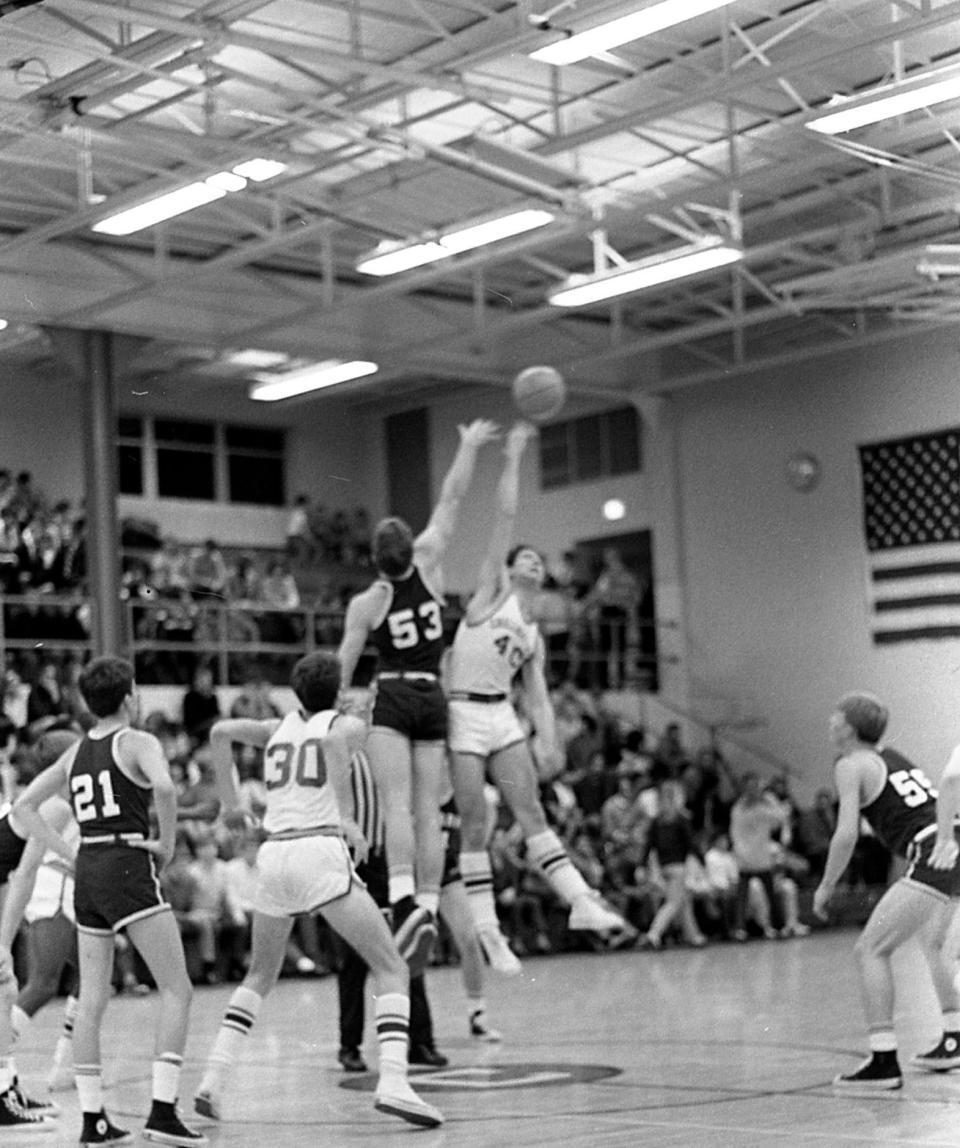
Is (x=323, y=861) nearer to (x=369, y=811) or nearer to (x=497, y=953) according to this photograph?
(x=369, y=811)

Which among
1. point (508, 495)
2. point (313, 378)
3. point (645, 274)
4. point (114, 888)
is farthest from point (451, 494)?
point (313, 378)

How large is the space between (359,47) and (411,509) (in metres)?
8.29

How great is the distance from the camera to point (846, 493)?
2081cm

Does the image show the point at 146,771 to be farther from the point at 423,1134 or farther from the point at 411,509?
the point at 411,509

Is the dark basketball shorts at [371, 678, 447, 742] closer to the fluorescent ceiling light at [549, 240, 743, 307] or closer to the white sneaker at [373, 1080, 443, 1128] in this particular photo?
the white sneaker at [373, 1080, 443, 1128]

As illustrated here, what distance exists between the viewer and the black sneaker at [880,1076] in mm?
8977

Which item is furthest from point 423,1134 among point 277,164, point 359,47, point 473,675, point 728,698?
point 728,698

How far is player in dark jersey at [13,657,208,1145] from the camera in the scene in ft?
26.8

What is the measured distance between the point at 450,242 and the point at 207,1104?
42.9ft

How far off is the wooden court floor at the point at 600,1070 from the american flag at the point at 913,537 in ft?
9.02

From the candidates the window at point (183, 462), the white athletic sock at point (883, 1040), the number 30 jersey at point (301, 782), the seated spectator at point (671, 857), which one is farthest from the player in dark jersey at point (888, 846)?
the window at point (183, 462)

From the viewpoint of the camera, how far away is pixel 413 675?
10797 millimetres

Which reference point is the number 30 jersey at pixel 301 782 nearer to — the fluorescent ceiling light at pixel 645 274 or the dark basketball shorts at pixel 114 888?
the dark basketball shorts at pixel 114 888

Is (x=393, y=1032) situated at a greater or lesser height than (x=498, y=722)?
lesser
